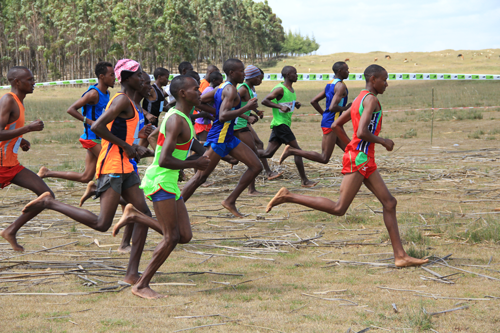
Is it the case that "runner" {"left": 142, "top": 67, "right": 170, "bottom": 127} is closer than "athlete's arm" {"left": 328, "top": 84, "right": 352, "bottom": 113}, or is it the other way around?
"runner" {"left": 142, "top": 67, "right": 170, "bottom": 127}

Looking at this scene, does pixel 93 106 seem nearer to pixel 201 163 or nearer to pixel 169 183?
pixel 169 183

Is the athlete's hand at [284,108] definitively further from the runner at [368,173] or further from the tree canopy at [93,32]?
the tree canopy at [93,32]

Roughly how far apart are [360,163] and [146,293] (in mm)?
2612

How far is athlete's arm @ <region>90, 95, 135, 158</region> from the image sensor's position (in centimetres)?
525

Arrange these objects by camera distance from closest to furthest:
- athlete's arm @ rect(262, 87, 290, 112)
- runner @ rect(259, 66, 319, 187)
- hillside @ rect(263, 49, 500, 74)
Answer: athlete's arm @ rect(262, 87, 290, 112)
runner @ rect(259, 66, 319, 187)
hillside @ rect(263, 49, 500, 74)

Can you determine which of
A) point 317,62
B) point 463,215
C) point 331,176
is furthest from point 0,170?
point 317,62

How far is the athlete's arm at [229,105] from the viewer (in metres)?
7.89

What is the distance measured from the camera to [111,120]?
17.4 feet

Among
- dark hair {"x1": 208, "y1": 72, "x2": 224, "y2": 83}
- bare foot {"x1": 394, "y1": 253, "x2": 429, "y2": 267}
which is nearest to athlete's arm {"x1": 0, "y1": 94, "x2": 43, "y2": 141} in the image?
bare foot {"x1": 394, "y1": 253, "x2": 429, "y2": 267}

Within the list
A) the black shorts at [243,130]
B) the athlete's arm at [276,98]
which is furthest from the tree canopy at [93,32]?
the black shorts at [243,130]

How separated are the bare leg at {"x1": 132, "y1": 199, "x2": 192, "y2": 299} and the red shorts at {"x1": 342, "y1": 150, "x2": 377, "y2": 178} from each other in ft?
6.54

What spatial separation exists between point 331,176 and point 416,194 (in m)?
2.46

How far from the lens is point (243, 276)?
560 centimetres

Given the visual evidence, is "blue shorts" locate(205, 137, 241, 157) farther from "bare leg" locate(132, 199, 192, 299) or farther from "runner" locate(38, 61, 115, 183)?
"bare leg" locate(132, 199, 192, 299)
